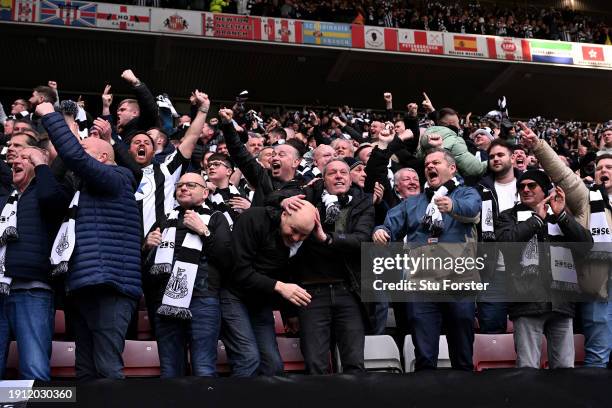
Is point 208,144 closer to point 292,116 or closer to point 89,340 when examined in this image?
point 89,340

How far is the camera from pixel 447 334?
3.65 metres

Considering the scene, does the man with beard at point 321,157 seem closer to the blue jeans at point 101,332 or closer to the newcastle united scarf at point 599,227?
the newcastle united scarf at point 599,227

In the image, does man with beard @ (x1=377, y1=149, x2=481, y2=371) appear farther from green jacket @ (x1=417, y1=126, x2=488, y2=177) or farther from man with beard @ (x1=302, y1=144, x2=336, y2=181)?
man with beard @ (x1=302, y1=144, x2=336, y2=181)

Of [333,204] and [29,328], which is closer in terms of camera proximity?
[29,328]

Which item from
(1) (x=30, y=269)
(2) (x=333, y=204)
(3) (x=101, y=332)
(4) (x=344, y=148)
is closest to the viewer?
(3) (x=101, y=332)

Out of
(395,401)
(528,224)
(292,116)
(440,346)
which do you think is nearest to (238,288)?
(395,401)

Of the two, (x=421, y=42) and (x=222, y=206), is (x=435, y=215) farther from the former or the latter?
(x=421, y=42)

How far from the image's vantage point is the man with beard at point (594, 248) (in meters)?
3.96

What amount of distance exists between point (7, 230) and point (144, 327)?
126 cm

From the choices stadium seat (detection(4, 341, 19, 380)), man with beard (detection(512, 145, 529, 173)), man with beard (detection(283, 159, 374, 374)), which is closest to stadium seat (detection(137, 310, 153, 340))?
stadium seat (detection(4, 341, 19, 380))

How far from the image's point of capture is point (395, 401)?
307cm

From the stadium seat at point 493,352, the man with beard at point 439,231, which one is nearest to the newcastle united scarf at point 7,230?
the man with beard at point 439,231

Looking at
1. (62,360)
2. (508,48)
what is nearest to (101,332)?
(62,360)

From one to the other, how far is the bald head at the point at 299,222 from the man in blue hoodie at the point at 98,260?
80 centimetres
